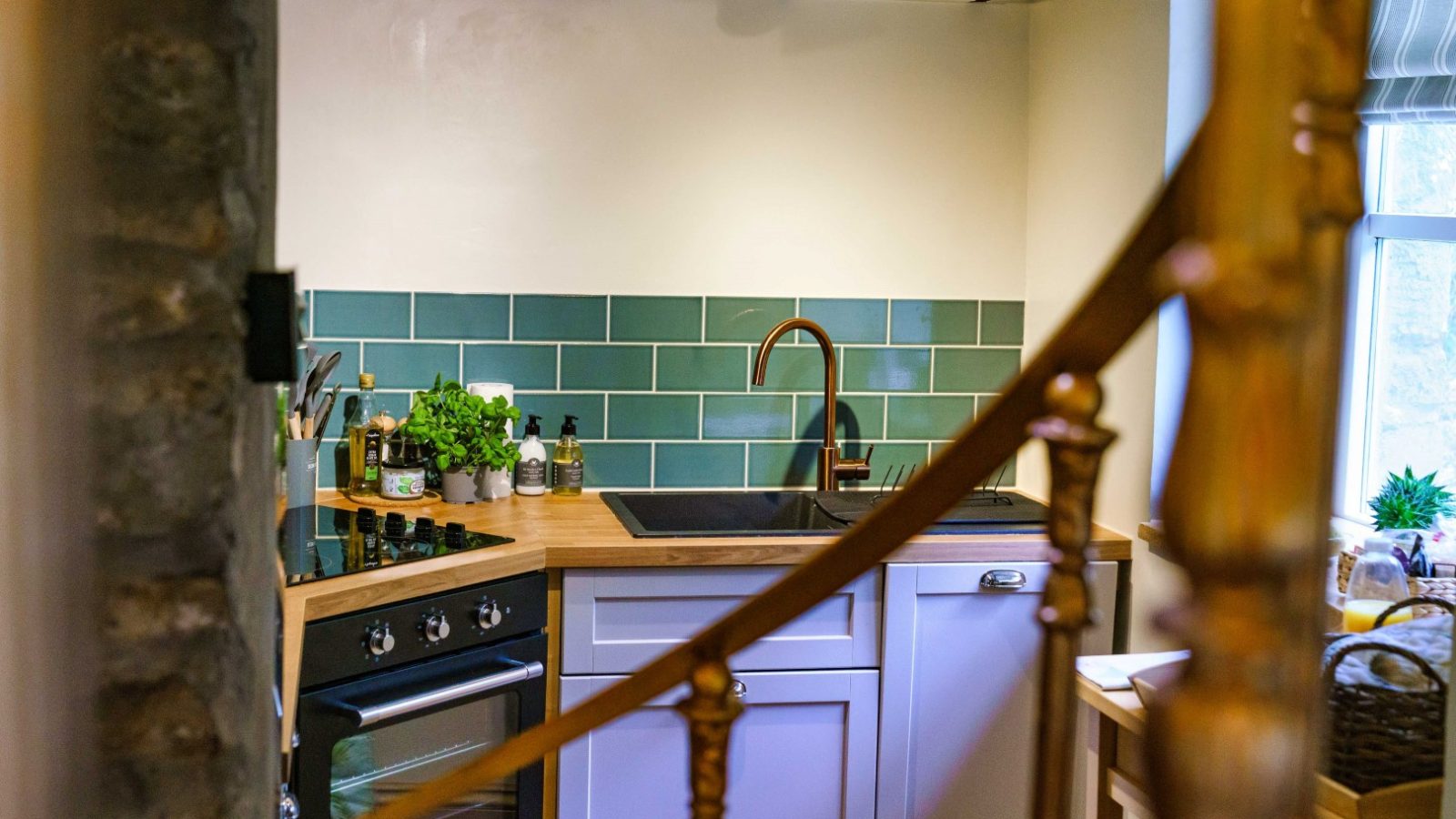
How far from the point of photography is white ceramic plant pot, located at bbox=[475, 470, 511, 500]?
284 cm

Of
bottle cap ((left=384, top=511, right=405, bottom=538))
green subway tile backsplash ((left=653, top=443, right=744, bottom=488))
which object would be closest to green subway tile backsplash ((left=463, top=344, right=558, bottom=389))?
green subway tile backsplash ((left=653, top=443, right=744, bottom=488))

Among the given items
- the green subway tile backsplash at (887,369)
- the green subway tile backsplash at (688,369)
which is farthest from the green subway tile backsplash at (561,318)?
the green subway tile backsplash at (887,369)

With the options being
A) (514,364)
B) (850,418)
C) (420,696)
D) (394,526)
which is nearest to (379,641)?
(420,696)

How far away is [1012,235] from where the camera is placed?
3.13 meters

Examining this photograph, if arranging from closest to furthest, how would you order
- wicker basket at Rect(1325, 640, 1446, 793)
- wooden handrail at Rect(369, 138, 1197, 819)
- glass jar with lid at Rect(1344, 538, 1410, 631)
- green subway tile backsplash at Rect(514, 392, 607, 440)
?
wooden handrail at Rect(369, 138, 1197, 819), wicker basket at Rect(1325, 640, 1446, 793), glass jar with lid at Rect(1344, 538, 1410, 631), green subway tile backsplash at Rect(514, 392, 607, 440)

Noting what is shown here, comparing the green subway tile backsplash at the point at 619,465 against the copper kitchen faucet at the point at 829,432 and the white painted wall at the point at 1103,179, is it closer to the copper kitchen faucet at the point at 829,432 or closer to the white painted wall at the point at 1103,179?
the copper kitchen faucet at the point at 829,432

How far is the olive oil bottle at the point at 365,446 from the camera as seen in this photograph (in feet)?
9.12

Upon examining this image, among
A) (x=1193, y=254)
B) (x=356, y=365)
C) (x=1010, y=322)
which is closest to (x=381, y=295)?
(x=356, y=365)

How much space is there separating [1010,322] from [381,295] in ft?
4.95

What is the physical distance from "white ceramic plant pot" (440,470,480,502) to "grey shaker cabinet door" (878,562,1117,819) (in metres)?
0.93

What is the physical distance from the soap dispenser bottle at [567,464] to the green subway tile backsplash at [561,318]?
0.64 feet

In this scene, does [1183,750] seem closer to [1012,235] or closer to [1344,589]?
[1344,589]

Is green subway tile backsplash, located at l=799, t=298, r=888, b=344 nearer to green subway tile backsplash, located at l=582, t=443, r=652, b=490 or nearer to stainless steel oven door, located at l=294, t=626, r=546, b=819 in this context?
green subway tile backsplash, located at l=582, t=443, r=652, b=490

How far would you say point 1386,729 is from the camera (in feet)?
4.31
